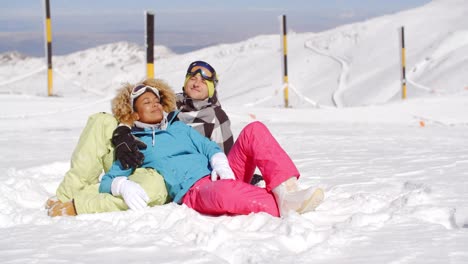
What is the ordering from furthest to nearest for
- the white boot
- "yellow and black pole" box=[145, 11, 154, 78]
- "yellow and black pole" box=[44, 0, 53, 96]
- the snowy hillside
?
the snowy hillside
"yellow and black pole" box=[44, 0, 53, 96]
"yellow and black pole" box=[145, 11, 154, 78]
the white boot

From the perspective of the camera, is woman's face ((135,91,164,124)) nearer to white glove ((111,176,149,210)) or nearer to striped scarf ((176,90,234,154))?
striped scarf ((176,90,234,154))

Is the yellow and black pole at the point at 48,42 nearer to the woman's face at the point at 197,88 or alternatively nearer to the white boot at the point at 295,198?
the woman's face at the point at 197,88

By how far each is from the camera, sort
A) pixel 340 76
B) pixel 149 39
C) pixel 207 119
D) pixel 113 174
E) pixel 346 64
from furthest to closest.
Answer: pixel 346 64 < pixel 340 76 < pixel 149 39 < pixel 207 119 < pixel 113 174

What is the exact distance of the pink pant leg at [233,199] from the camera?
354 cm

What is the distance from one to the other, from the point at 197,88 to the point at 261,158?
0.95m

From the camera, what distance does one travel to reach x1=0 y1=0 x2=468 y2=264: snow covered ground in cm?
289

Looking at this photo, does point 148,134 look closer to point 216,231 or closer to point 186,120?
point 186,120

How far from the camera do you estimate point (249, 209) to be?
11.6 ft

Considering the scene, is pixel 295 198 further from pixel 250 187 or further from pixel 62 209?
pixel 62 209

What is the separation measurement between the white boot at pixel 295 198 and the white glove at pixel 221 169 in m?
0.32

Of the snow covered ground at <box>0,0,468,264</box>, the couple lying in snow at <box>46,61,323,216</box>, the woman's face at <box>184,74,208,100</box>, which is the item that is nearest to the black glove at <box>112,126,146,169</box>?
the couple lying in snow at <box>46,61,323,216</box>

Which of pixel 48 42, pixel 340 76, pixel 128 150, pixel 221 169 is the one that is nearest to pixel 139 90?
pixel 128 150

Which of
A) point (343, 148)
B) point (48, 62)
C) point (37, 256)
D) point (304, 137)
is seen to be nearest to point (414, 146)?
point (343, 148)

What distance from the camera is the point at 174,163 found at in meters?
3.92
